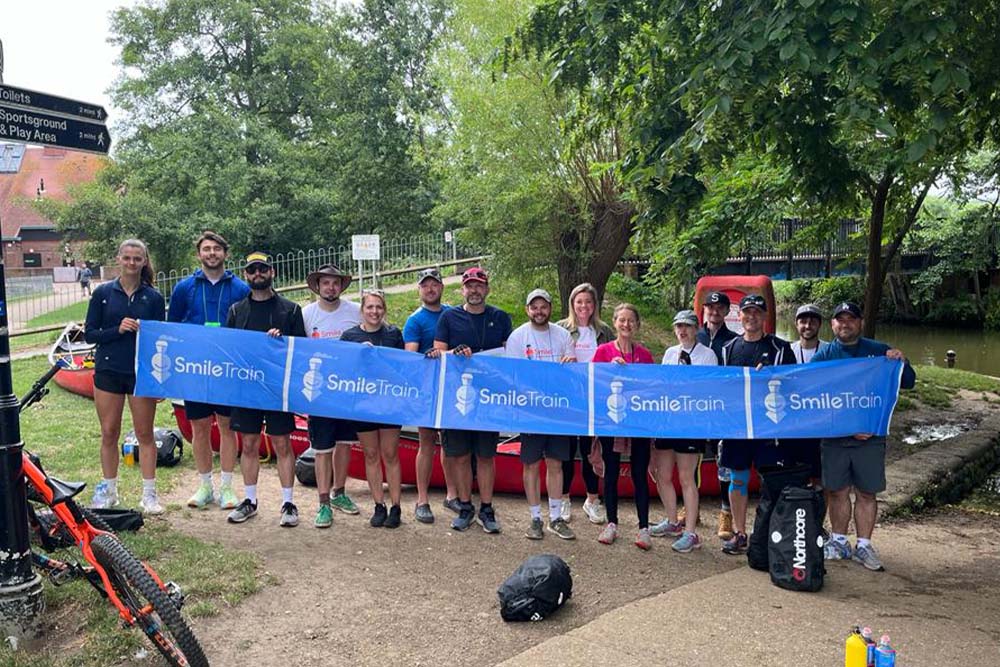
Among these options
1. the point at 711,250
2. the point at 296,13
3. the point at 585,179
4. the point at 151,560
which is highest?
the point at 296,13

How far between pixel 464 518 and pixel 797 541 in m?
2.53

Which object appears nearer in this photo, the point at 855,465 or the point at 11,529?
the point at 11,529

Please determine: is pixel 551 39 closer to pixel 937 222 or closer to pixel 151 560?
pixel 151 560

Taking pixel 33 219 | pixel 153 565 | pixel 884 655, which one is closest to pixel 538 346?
pixel 153 565

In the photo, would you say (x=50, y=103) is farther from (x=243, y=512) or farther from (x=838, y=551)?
(x=838, y=551)

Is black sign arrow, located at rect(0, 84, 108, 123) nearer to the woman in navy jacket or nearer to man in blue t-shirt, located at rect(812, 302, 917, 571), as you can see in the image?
the woman in navy jacket

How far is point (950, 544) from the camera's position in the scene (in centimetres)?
728

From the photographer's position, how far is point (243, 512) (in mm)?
6621

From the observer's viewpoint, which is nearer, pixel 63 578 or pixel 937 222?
pixel 63 578

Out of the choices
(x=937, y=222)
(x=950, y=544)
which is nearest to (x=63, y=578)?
(x=950, y=544)

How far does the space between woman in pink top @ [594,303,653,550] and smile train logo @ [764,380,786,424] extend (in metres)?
0.92

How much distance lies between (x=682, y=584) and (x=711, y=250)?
753 cm

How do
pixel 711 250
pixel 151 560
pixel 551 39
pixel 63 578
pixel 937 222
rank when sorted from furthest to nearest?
pixel 937 222
pixel 711 250
pixel 551 39
pixel 151 560
pixel 63 578

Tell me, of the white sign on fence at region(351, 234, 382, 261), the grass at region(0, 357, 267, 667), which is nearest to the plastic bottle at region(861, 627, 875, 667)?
the grass at region(0, 357, 267, 667)
